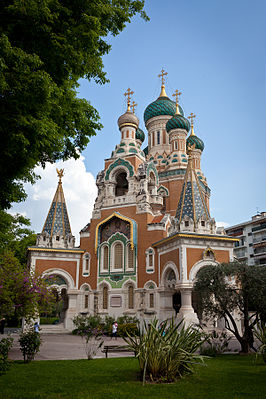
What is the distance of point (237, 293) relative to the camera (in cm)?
1309

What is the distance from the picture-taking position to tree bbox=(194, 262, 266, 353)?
12.7m

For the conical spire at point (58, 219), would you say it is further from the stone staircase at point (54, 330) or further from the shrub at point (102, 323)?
the shrub at point (102, 323)

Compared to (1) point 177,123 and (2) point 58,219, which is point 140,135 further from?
(2) point 58,219

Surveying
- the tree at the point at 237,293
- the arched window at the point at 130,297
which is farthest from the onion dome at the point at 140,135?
the tree at the point at 237,293

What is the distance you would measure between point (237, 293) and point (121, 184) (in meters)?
15.5

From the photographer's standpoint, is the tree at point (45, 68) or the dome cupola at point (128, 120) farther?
the dome cupola at point (128, 120)

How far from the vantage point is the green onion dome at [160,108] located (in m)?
32.9

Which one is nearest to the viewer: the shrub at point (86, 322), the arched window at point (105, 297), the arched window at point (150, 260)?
the shrub at point (86, 322)

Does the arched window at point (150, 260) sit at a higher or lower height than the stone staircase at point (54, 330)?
higher

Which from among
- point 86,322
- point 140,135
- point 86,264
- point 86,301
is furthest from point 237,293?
point 140,135

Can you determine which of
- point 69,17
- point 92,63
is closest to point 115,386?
point 92,63

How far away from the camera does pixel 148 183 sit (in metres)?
25.4

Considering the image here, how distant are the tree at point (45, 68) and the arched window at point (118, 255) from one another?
15.9 meters

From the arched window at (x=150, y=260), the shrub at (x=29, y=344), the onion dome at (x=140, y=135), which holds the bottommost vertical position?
the shrub at (x=29, y=344)
